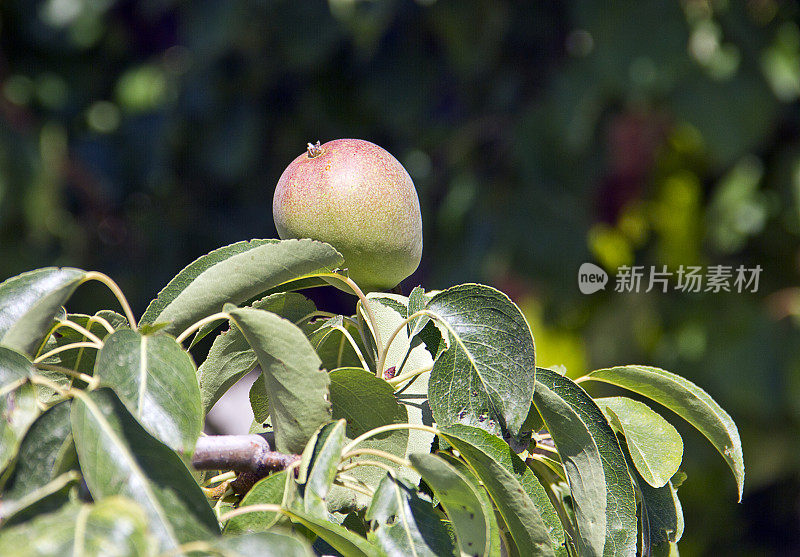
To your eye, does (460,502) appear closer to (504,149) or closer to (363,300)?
(363,300)

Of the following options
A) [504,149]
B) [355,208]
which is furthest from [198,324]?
[504,149]

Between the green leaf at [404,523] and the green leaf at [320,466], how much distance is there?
0.11ft

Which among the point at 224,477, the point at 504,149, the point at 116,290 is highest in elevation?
the point at 504,149

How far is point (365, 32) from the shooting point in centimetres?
200

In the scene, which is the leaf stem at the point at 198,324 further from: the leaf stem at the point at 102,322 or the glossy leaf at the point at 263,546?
the glossy leaf at the point at 263,546

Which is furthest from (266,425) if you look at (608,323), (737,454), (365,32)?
(608,323)

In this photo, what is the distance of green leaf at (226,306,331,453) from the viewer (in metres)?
0.40

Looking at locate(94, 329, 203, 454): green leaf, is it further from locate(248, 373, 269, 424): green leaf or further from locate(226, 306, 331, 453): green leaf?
locate(248, 373, 269, 424): green leaf

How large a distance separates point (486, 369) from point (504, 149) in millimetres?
2025

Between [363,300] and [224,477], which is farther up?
[363,300]

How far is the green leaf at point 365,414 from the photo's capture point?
467 mm

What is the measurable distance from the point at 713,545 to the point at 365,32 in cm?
197

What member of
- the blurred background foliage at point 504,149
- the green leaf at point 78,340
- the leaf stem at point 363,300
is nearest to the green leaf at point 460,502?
the leaf stem at point 363,300

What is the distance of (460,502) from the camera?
1.31ft
